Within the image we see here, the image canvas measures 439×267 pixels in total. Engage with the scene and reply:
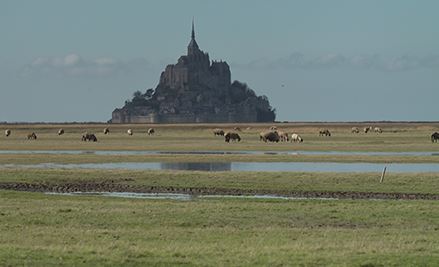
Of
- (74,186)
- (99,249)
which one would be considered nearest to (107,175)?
(74,186)

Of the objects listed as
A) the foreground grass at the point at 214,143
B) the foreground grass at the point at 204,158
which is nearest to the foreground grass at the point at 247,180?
the foreground grass at the point at 204,158

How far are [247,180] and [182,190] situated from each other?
414cm

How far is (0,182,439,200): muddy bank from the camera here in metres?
33.4

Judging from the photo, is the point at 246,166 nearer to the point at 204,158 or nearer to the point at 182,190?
the point at 204,158

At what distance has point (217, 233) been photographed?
66.9 ft

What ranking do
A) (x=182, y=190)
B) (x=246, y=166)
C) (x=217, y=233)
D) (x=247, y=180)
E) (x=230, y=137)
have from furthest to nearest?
(x=230, y=137) < (x=246, y=166) < (x=247, y=180) < (x=182, y=190) < (x=217, y=233)

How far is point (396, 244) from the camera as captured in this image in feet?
60.0

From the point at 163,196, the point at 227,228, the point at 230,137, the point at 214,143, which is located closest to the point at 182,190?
the point at 163,196

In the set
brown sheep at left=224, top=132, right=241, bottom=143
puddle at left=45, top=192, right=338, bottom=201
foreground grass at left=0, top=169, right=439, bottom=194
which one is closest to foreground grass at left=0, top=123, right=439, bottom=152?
brown sheep at left=224, top=132, right=241, bottom=143

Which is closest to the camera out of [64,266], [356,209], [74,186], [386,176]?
[64,266]

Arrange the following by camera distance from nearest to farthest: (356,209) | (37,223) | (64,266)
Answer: (64,266)
(37,223)
(356,209)

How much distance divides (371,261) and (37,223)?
31.9 ft

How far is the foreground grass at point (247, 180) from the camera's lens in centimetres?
3622

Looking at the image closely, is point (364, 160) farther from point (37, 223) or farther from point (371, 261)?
point (371, 261)
